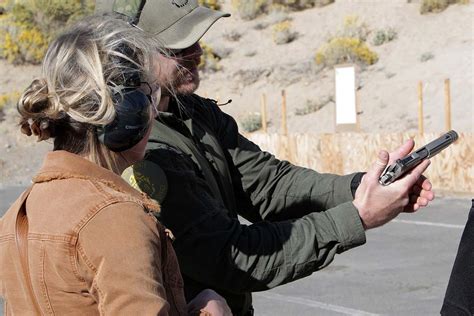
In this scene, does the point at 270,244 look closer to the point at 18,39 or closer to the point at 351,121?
the point at 351,121

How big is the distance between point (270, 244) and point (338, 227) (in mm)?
205

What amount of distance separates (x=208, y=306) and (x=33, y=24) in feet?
120

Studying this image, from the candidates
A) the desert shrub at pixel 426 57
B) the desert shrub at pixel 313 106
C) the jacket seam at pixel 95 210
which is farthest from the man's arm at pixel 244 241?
the desert shrub at pixel 426 57

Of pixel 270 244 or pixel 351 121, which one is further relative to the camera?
pixel 351 121

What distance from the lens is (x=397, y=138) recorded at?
1650cm

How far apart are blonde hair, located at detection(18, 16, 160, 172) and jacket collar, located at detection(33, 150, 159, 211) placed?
0.05 meters

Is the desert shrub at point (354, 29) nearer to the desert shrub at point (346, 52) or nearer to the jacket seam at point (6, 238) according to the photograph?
the desert shrub at point (346, 52)

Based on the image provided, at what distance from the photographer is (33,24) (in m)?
37.9

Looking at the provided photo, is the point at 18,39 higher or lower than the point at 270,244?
lower

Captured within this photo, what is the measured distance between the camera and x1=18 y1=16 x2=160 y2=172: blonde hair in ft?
7.60

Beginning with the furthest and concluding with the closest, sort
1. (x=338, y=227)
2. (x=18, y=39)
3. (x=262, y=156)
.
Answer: (x=18, y=39)
(x=262, y=156)
(x=338, y=227)

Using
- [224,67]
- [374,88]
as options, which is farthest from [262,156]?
[224,67]

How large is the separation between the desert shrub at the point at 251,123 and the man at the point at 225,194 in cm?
2289

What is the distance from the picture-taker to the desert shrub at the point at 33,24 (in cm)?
3600
